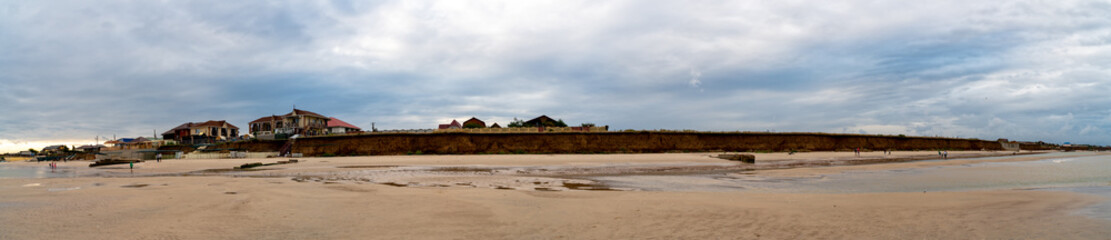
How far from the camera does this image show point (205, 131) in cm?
9106

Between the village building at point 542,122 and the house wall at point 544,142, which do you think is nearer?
the house wall at point 544,142

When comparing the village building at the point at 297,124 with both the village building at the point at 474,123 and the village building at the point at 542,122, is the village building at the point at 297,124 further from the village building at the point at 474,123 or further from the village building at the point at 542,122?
the village building at the point at 542,122

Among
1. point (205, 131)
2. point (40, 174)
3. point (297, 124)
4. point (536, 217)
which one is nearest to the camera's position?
point (536, 217)

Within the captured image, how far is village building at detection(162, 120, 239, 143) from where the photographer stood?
3563 inches

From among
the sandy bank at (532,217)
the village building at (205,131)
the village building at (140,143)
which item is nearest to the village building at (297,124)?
the village building at (205,131)

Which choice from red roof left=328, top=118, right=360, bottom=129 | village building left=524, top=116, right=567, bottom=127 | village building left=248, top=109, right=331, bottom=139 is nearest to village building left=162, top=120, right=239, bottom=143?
village building left=248, top=109, right=331, bottom=139

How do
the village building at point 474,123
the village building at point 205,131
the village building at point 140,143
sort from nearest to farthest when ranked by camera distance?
the village building at point 474,123 → the village building at point 140,143 → the village building at point 205,131

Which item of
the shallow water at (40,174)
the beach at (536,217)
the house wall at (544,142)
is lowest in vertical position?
the shallow water at (40,174)

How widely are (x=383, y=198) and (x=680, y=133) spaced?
4787 centimetres

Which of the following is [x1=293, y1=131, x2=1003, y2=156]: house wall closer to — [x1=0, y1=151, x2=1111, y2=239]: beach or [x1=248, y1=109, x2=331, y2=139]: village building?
[x1=248, y1=109, x2=331, y2=139]: village building

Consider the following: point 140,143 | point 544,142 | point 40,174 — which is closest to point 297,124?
point 140,143

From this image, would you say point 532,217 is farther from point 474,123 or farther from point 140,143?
point 140,143

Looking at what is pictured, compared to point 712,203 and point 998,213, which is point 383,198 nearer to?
point 712,203

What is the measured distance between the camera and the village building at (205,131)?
90.5m
